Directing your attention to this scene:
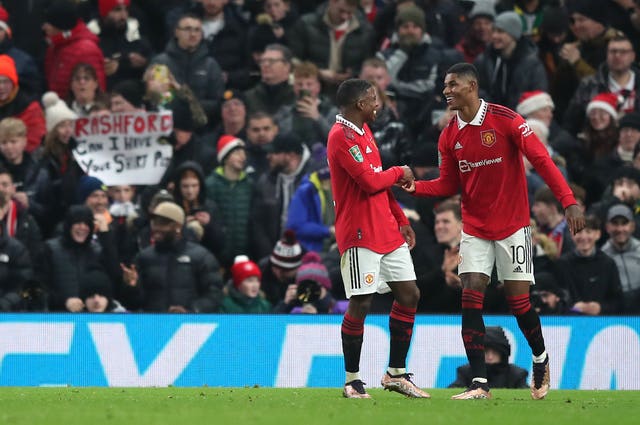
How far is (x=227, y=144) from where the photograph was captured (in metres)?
19.0

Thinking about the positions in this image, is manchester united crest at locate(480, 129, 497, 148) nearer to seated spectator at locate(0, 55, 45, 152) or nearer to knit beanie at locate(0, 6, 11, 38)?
seated spectator at locate(0, 55, 45, 152)

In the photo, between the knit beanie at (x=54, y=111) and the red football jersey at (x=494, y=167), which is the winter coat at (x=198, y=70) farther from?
the red football jersey at (x=494, y=167)

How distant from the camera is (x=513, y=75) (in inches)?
797

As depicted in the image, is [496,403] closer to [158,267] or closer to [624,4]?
[158,267]

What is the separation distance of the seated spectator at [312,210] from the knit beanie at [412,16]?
3192mm

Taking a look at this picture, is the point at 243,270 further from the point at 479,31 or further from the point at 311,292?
the point at 479,31

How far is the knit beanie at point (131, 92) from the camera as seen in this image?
19.8 m

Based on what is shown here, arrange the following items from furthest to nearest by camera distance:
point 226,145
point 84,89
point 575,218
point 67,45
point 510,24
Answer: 1. point 67,45
2. point 510,24
3. point 84,89
4. point 226,145
5. point 575,218

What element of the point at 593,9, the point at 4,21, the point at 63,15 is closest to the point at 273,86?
the point at 63,15

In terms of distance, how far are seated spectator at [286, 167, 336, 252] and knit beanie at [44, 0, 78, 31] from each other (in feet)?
14.3

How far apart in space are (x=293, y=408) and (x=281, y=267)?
648cm

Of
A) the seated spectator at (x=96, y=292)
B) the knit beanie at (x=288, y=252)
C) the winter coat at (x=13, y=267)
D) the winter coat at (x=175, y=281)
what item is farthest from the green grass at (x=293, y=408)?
the knit beanie at (x=288, y=252)

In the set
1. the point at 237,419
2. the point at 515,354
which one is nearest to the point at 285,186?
the point at 515,354

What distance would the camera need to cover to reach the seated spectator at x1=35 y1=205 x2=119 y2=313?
17.1 metres
